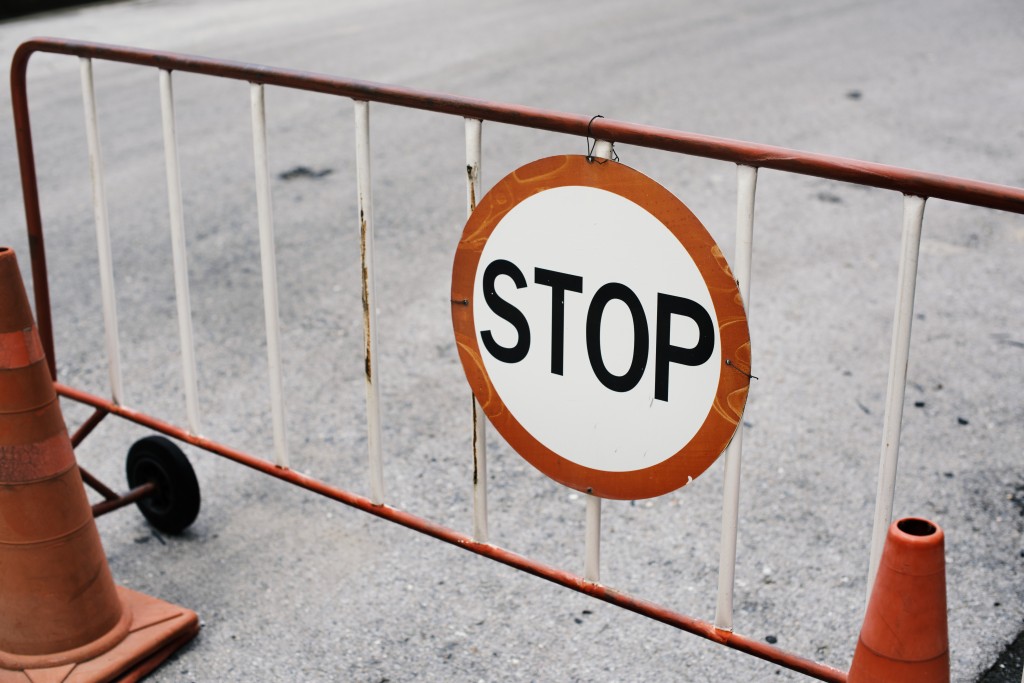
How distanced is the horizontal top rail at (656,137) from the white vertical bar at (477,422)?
0.05 meters

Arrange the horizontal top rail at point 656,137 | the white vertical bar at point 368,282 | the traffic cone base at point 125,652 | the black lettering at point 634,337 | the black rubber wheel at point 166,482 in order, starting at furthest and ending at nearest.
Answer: the black rubber wheel at point 166,482 < the traffic cone base at point 125,652 < the white vertical bar at point 368,282 < the black lettering at point 634,337 < the horizontal top rail at point 656,137

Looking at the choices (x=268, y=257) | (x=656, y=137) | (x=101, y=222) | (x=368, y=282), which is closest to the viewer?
(x=656, y=137)

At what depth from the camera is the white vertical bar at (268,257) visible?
3074mm

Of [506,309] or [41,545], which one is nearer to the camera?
[506,309]

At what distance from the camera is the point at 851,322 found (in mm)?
5238

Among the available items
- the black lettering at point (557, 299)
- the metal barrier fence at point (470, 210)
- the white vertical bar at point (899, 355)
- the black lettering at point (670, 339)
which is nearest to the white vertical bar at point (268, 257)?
the metal barrier fence at point (470, 210)

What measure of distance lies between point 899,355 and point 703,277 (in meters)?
0.41

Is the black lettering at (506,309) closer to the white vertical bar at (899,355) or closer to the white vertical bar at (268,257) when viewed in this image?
the white vertical bar at (268,257)

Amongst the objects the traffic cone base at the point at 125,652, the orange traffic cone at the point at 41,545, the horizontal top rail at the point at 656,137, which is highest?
the horizontal top rail at the point at 656,137

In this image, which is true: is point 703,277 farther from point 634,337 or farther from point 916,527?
point 916,527

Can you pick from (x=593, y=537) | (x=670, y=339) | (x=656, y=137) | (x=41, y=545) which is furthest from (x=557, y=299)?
(x=41, y=545)

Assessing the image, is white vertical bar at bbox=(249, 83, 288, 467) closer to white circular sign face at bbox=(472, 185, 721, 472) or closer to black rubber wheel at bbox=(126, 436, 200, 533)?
black rubber wheel at bbox=(126, 436, 200, 533)

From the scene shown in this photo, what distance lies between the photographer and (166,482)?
3727 mm

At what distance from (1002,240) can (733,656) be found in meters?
3.78
